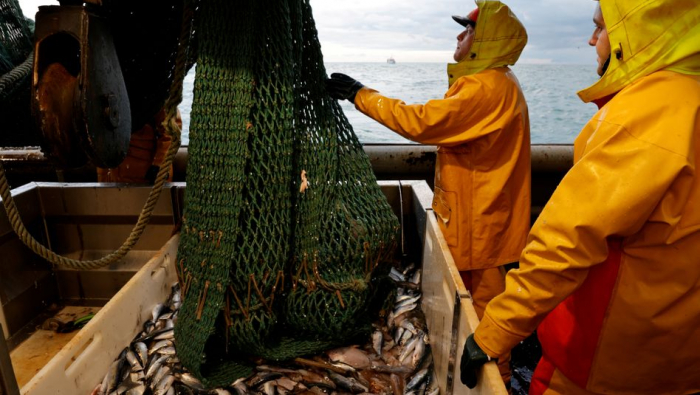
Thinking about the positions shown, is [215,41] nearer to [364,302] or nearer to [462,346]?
[364,302]

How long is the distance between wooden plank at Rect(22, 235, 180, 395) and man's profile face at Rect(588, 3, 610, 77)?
100.0 inches

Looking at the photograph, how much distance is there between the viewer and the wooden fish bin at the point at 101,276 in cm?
224

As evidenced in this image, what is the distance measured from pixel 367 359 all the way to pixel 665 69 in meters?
1.98

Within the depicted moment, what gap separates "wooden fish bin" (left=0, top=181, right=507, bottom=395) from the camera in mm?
2244

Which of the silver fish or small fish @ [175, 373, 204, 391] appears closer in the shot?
small fish @ [175, 373, 204, 391]

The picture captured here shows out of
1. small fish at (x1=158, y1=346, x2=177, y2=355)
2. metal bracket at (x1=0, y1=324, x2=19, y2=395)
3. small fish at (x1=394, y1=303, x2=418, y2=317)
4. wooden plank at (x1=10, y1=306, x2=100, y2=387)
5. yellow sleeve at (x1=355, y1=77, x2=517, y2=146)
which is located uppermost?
yellow sleeve at (x1=355, y1=77, x2=517, y2=146)

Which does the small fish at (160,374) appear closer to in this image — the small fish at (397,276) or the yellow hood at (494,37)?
the small fish at (397,276)

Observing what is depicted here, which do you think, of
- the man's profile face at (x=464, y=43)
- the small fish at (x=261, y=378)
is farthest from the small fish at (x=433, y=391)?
the man's profile face at (x=464, y=43)

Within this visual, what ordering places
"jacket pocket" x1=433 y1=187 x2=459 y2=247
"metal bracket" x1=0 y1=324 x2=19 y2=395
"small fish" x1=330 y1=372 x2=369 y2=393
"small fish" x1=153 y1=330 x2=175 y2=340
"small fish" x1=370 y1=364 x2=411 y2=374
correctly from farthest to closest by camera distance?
1. "jacket pocket" x1=433 y1=187 x2=459 y2=247
2. "small fish" x1=153 y1=330 x2=175 y2=340
3. "small fish" x1=370 y1=364 x2=411 y2=374
4. "small fish" x1=330 y1=372 x2=369 y2=393
5. "metal bracket" x1=0 y1=324 x2=19 y2=395

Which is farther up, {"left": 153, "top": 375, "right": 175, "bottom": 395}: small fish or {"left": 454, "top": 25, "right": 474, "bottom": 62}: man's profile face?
{"left": 454, "top": 25, "right": 474, "bottom": 62}: man's profile face

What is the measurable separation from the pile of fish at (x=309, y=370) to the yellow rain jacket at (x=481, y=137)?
2.80 ft

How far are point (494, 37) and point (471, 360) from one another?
7.40ft

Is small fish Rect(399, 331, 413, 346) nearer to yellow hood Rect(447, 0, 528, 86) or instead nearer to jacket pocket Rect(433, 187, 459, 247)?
jacket pocket Rect(433, 187, 459, 247)

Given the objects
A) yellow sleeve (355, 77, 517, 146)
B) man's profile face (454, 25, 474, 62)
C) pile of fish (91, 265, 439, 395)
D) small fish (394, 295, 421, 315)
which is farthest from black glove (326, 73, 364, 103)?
pile of fish (91, 265, 439, 395)
